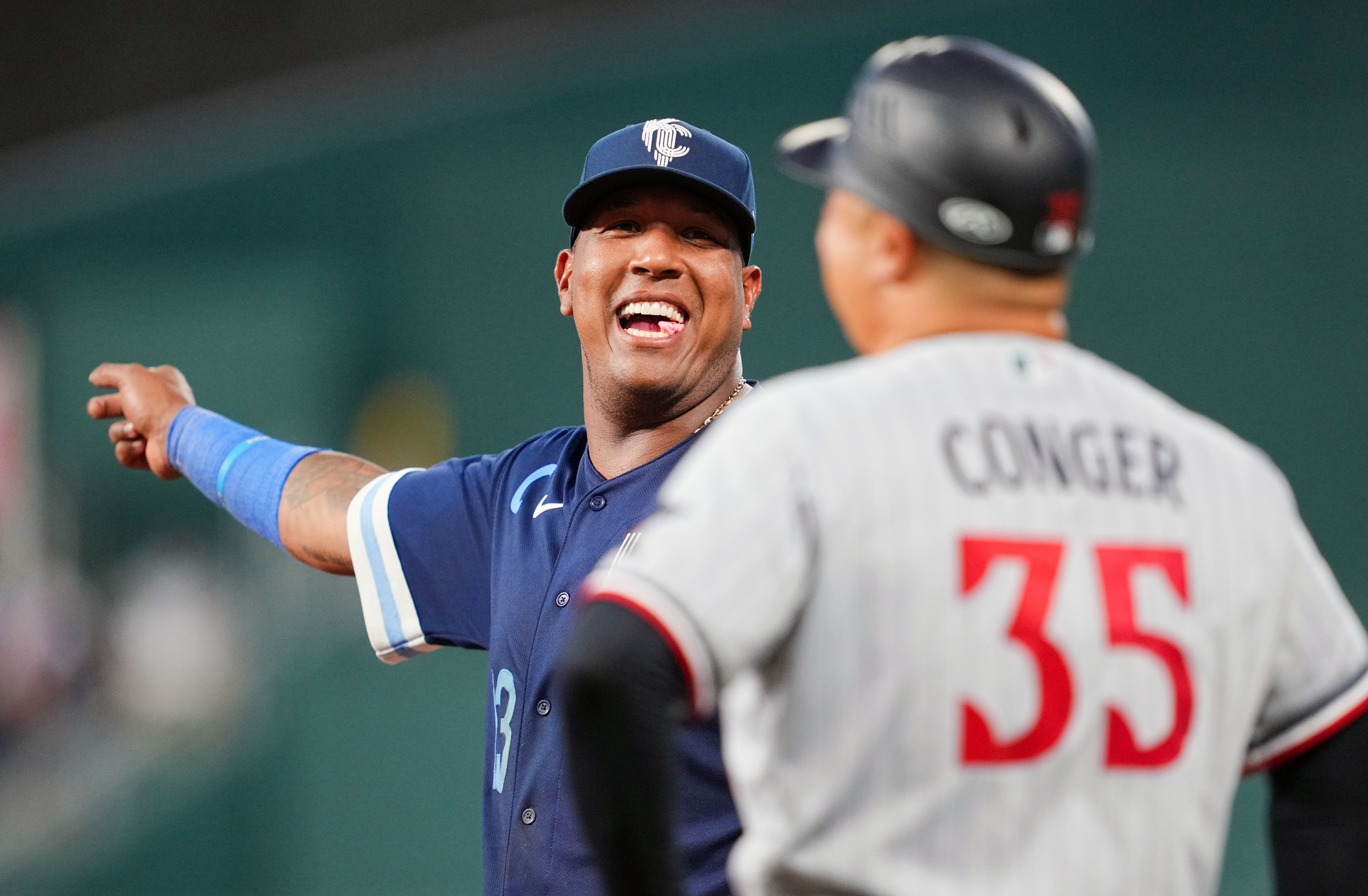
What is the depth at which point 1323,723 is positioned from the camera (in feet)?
4.82

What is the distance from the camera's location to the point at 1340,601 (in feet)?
4.91

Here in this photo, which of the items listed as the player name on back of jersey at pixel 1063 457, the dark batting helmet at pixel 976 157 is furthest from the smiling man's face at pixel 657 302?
the player name on back of jersey at pixel 1063 457

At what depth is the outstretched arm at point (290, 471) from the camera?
263 centimetres

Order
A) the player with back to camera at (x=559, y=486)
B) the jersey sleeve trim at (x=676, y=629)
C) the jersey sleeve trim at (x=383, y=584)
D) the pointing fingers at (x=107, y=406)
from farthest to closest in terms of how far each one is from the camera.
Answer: the pointing fingers at (x=107, y=406)
the jersey sleeve trim at (x=383, y=584)
the player with back to camera at (x=559, y=486)
the jersey sleeve trim at (x=676, y=629)

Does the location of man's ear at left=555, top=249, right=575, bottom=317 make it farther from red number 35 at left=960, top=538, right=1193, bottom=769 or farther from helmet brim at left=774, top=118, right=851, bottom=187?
red number 35 at left=960, top=538, right=1193, bottom=769

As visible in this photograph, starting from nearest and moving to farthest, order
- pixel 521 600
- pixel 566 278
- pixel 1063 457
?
pixel 1063 457 → pixel 521 600 → pixel 566 278

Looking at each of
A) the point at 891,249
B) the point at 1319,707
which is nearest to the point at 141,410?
the point at 891,249

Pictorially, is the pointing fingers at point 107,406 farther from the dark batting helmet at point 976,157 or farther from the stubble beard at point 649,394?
the dark batting helmet at point 976,157

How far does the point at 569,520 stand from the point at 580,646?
45.6 inches

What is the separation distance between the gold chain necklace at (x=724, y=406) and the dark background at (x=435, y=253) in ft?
12.0

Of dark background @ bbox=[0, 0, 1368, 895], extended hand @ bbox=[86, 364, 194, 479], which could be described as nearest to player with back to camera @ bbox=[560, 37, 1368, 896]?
extended hand @ bbox=[86, 364, 194, 479]

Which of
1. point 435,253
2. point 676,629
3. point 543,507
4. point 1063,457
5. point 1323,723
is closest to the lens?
point 676,629

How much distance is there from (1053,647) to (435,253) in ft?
22.6

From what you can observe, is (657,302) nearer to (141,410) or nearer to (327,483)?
(327,483)
